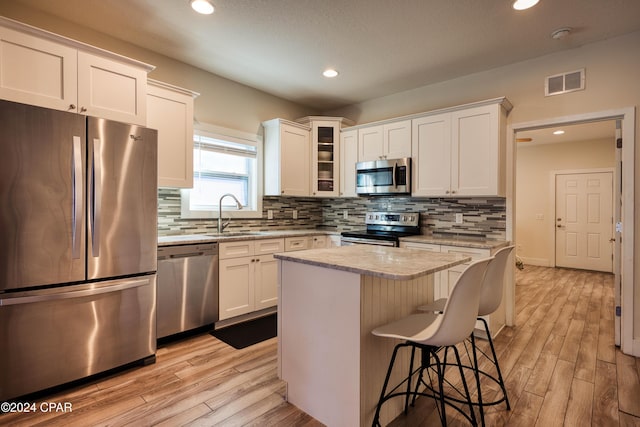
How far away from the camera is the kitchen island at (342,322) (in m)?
1.60

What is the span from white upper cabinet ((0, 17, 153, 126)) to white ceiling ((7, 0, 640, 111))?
0.45 metres

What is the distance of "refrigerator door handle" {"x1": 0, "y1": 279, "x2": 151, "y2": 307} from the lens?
6.15 ft

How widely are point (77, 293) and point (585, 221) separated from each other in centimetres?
792

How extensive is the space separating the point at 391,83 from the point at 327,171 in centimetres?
135

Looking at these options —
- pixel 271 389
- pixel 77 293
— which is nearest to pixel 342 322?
pixel 271 389

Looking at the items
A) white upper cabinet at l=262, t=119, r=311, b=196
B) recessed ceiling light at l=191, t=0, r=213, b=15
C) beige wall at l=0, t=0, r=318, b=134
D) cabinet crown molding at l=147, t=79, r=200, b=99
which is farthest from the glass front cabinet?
recessed ceiling light at l=191, t=0, r=213, b=15

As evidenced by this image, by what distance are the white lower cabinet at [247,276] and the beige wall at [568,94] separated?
99.6 inches

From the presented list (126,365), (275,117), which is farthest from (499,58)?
(126,365)

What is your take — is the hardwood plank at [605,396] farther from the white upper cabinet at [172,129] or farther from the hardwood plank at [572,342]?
the white upper cabinet at [172,129]

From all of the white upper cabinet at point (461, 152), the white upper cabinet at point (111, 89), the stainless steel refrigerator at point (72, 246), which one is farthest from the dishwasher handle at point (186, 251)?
the white upper cabinet at point (461, 152)

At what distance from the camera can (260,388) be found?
7.01ft

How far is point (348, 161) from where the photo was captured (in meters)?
4.25

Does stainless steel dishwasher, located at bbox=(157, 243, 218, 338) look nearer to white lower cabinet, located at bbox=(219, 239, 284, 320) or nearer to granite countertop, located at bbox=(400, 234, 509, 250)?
white lower cabinet, located at bbox=(219, 239, 284, 320)

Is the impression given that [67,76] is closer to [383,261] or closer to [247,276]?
[247,276]
